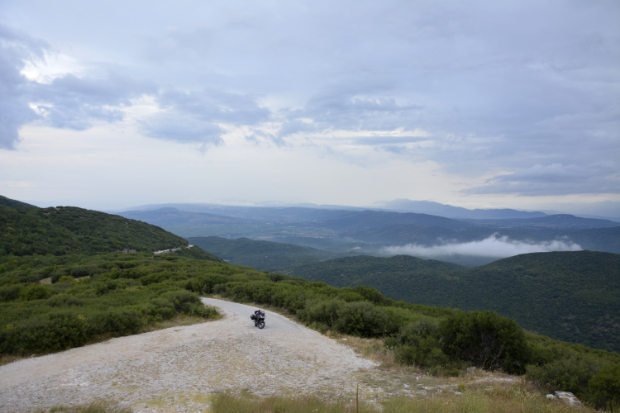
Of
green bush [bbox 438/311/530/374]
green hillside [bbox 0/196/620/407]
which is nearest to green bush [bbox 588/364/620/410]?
green hillside [bbox 0/196/620/407]

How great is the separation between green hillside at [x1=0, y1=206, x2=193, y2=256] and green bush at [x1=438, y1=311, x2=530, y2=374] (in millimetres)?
51363

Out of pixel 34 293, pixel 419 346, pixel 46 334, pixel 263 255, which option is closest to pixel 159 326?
pixel 46 334

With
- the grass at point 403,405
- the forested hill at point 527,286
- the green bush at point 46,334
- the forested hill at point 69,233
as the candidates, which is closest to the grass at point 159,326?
the green bush at point 46,334

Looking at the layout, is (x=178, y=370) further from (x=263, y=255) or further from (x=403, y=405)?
(x=263, y=255)

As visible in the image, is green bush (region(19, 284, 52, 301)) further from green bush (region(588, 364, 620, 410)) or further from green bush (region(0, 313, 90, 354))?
green bush (region(588, 364, 620, 410))

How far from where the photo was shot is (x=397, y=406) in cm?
614

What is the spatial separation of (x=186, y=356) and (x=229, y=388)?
3.44m

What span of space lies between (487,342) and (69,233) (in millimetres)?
64578

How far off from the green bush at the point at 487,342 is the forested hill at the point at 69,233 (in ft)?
169

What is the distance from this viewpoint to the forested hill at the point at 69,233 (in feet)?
139

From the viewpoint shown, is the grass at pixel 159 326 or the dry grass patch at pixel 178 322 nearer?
the grass at pixel 159 326

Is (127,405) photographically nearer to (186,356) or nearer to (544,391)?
(186,356)

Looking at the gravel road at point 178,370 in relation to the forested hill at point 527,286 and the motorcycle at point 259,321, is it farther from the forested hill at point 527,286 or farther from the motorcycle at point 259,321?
the forested hill at point 527,286

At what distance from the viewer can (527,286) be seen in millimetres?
95562
